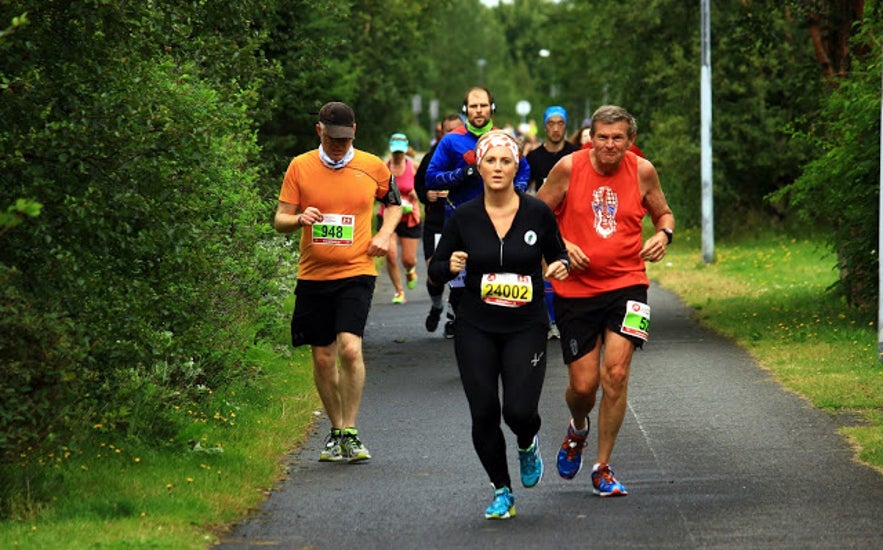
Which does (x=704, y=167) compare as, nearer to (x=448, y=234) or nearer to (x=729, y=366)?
(x=729, y=366)

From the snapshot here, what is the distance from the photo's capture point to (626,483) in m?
9.09

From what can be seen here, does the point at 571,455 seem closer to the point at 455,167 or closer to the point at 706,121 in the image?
the point at 455,167

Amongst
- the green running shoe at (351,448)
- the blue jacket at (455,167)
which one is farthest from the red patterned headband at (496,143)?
the blue jacket at (455,167)

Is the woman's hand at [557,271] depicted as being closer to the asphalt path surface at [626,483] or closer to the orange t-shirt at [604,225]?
the orange t-shirt at [604,225]

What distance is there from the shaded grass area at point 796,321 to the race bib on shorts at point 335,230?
124 inches

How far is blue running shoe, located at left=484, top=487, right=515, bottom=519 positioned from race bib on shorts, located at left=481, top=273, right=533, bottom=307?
0.90 meters

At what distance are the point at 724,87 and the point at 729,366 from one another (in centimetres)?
1799

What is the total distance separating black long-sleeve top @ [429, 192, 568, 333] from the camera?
8.08 metres

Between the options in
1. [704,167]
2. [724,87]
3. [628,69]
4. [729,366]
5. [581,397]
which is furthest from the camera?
[628,69]

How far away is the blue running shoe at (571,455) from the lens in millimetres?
8938

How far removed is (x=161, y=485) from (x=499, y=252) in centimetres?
220

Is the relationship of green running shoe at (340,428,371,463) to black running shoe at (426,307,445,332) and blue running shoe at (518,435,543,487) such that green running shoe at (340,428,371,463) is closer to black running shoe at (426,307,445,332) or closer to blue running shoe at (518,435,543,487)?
blue running shoe at (518,435,543,487)

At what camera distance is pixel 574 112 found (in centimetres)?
7288

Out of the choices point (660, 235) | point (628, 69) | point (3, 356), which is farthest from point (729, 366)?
point (628, 69)
